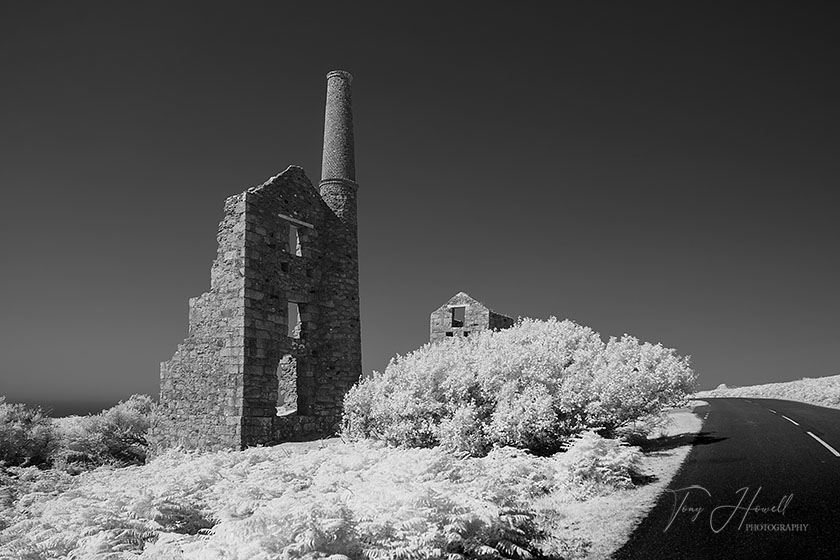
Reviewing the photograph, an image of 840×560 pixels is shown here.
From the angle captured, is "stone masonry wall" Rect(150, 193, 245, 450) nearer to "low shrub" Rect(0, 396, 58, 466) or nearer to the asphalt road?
"low shrub" Rect(0, 396, 58, 466)

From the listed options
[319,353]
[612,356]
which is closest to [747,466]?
[612,356]

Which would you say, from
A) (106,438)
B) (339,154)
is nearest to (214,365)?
(106,438)

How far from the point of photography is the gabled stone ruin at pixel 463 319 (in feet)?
91.4

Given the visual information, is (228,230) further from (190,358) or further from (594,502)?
(594,502)

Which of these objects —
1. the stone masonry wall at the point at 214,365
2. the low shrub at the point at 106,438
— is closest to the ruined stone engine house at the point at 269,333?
the stone masonry wall at the point at 214,365

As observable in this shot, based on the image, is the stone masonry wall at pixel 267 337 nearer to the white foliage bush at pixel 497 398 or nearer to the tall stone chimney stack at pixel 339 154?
the tall stone chimney stack at pixel 339 154

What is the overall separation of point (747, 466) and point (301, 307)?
14.3 metres

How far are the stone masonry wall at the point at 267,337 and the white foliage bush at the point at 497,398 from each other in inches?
148

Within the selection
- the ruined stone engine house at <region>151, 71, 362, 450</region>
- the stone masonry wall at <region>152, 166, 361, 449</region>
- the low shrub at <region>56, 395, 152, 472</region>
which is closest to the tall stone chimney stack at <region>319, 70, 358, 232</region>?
the ruined stone engine house at <region>151, 71, 362, 450</region>

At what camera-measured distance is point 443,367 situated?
14.4 metres

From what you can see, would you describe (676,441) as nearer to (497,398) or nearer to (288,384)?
(497,398)

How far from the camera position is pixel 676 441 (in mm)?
14938

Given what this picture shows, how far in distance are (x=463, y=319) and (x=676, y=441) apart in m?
14.5

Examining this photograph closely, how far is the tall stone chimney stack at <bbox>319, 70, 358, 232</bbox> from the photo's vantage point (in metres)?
23.3
